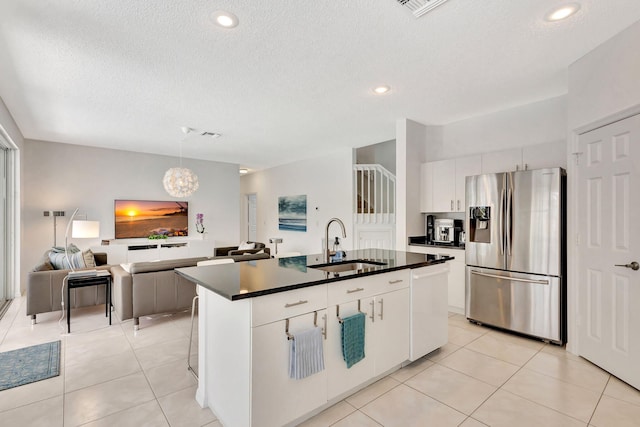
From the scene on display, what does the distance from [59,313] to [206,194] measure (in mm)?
4018

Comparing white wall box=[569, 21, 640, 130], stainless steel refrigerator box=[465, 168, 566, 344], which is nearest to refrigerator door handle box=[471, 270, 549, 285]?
stainless steel refrigerator box=[465, 168, 566, 344]

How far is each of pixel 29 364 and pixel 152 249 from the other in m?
3.96

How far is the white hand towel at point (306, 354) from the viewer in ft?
5.79

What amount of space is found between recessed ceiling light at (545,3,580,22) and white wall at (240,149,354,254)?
4.34 meters

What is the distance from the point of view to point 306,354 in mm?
1816

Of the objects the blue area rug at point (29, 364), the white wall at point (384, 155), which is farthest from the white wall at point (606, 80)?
the blue area rug at point (29, 364)

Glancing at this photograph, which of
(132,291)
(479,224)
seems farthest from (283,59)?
(132,291)

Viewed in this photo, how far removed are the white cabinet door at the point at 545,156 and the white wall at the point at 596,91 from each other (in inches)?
22.2

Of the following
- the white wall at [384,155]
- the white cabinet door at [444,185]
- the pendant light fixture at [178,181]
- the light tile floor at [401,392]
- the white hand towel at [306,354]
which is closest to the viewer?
the white hand towel at [306,354]

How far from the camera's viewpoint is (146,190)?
268 inches

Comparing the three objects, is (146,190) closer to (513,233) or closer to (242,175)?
(242,175)

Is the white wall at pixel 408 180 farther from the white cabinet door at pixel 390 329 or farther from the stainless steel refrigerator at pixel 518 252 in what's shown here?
the white cabinet door at pixel 390 329

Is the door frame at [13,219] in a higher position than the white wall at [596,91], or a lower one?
lower

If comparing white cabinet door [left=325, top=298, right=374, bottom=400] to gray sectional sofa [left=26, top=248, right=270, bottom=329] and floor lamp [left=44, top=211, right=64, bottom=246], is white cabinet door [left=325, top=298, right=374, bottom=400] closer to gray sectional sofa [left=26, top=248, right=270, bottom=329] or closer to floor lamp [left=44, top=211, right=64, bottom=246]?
gray sectional sofa [left=26, top=248, right=270, bottom=329]
